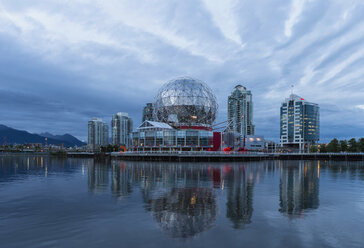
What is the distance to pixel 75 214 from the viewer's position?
1510 centimetres

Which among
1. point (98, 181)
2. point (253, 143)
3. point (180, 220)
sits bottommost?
point (98, 181)

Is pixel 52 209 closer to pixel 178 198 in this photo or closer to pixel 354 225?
pixel 178 198

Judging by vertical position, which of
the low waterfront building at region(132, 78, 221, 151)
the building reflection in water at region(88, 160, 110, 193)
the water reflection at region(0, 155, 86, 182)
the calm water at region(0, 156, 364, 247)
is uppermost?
the low waterfront building at region(132, 78, 221, 151)

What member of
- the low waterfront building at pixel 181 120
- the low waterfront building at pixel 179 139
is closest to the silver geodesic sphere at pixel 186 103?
the low waterfront building at pixel 181 120

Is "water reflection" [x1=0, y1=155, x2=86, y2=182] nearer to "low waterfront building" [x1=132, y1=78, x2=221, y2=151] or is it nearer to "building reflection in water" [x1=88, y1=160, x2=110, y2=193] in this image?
"building reflection in water" [x1=88, y1=160, x2=110, y2=193]

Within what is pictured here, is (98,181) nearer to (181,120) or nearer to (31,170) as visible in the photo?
(31,170)

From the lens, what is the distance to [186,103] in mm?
112562

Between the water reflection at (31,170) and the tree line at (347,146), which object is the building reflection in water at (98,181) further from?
the tree line at (347,146)

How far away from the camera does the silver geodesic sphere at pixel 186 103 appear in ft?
371

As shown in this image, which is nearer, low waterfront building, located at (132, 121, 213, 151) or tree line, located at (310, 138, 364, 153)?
low waterfront building, located at (132, 121, 213, 151)

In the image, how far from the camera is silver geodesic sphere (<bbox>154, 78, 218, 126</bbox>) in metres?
113

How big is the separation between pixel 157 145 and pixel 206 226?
9563 cm

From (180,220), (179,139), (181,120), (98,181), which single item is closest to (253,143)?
(181,120)

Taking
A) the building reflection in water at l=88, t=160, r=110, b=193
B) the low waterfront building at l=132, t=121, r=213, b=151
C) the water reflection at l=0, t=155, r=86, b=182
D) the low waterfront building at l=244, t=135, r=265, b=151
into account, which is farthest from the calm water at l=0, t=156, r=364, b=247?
the low waterfront building at l=244, t=135, r=265, b=151
